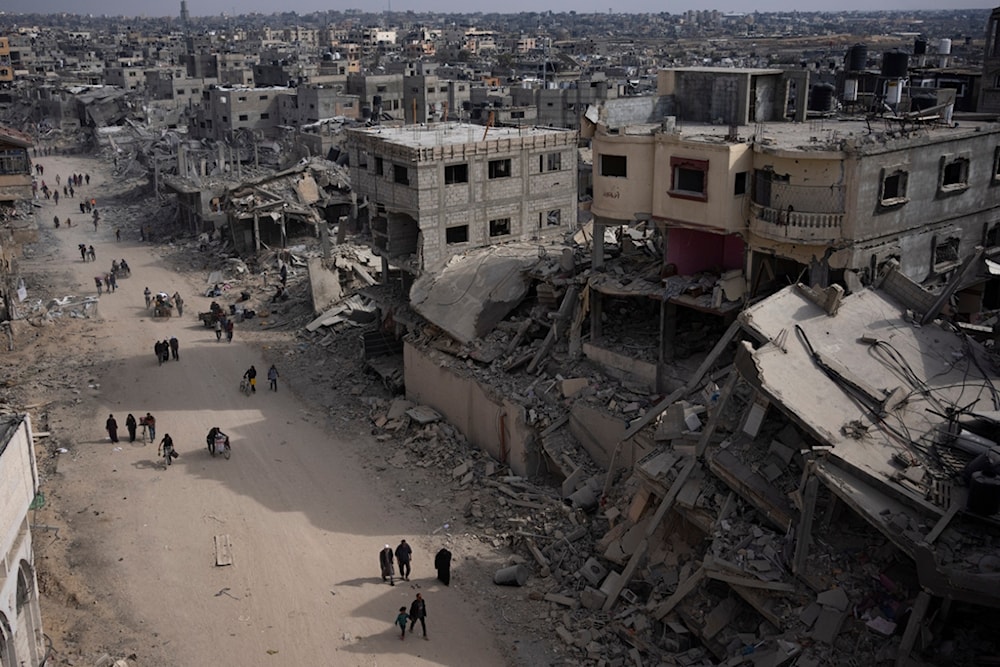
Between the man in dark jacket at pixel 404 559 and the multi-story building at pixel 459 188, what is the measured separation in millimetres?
13277

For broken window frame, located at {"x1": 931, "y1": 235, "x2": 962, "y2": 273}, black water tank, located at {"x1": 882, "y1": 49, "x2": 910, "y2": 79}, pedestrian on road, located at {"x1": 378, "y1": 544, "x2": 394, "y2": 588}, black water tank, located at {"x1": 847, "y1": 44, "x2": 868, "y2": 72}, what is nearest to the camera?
pedestrian on road, located at {"x1": 378, "y1": 544, "x2": 394, "y2": 588}

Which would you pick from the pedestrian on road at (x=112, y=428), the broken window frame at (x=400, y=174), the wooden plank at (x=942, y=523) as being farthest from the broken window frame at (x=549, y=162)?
the wooden plank at (x=942, y=523)

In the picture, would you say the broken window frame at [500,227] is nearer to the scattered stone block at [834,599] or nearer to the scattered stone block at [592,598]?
the scattered stone block at [592,598]

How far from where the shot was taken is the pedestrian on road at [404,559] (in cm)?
2130

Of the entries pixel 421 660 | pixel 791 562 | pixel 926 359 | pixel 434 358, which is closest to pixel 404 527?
pixel 421 660

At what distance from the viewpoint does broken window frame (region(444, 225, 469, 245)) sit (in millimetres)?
33594

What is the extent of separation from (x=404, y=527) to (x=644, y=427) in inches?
250

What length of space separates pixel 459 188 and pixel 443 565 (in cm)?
1577

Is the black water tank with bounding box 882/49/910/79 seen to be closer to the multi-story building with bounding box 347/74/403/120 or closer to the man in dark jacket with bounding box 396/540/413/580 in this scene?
the man in dark jacket with bounding box 396/540/413/580

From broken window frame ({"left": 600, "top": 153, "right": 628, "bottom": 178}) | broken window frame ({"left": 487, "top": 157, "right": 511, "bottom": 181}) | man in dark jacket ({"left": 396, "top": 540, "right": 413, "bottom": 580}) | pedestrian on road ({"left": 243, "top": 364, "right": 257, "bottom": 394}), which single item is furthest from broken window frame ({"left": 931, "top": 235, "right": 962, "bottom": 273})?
pedestrian on road ({"left": 243, "top": 364, "right": 257, "bottom": 394})

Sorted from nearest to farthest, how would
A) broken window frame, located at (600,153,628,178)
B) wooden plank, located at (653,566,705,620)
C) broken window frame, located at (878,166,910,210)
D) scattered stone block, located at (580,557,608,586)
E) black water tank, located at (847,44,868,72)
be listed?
wooden plank, located at (653,566,705,620) < scattered stone block, located at (580,557,608,586) < broken window frame, located at (878,166,910,210) < broken window frame, located at (600,153,628,178) < black water tank, located at (847,44,868,72)

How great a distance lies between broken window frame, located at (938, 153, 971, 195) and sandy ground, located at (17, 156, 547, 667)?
14973mm

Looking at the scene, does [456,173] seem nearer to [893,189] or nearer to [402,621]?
[893,189]

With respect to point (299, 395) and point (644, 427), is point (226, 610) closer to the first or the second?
point (644, 427)
